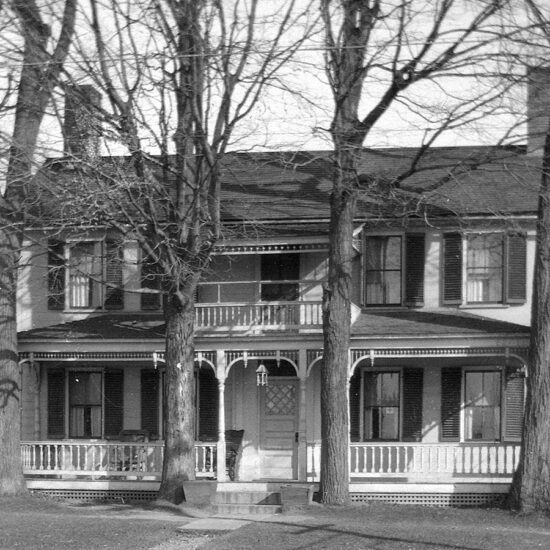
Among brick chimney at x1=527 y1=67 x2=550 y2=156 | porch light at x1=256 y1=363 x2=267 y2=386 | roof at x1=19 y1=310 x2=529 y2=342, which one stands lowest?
porch light at x1=256 y1=363 x2=267 y2=386

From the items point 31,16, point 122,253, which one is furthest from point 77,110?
point 122,253

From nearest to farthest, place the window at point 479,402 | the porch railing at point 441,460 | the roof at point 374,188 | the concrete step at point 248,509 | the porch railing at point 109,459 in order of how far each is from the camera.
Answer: the concrete step at point 248,509 < the roof at point 374,188 < the porch railing at point 441,460 < the porch railing at point 109,459 < the window at point 479,402

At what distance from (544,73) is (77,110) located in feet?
29.5

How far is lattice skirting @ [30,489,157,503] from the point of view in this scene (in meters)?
27.1

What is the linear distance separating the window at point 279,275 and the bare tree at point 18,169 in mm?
5964

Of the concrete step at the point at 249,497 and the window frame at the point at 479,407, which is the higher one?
the window frame at the point at 479,407

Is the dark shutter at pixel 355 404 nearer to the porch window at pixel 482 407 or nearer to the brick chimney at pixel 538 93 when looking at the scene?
the porch window at pixel 482 407

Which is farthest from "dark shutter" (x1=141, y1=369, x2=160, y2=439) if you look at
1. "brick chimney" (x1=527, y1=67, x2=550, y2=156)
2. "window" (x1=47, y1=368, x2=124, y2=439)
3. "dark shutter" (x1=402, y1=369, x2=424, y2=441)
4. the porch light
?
"brick chimney" (x1=527, y1=67, x2=550, y2=156)

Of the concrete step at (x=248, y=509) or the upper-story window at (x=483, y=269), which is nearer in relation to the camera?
the concrete step at (x=248, y=509)

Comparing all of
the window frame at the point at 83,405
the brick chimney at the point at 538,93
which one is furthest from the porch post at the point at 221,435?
the brick chimney at the point at 538,93

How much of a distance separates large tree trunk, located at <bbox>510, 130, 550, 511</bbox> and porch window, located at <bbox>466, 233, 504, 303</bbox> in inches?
194

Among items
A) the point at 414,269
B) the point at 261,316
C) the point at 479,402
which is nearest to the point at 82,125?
the point at 261,316

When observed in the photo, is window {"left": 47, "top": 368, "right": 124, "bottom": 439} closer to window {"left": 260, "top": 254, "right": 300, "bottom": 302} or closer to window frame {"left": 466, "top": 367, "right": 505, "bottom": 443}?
window {"left": 260, "top": 254, "right": 300, "bottom": 302}

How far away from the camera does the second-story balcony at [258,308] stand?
2722cm
